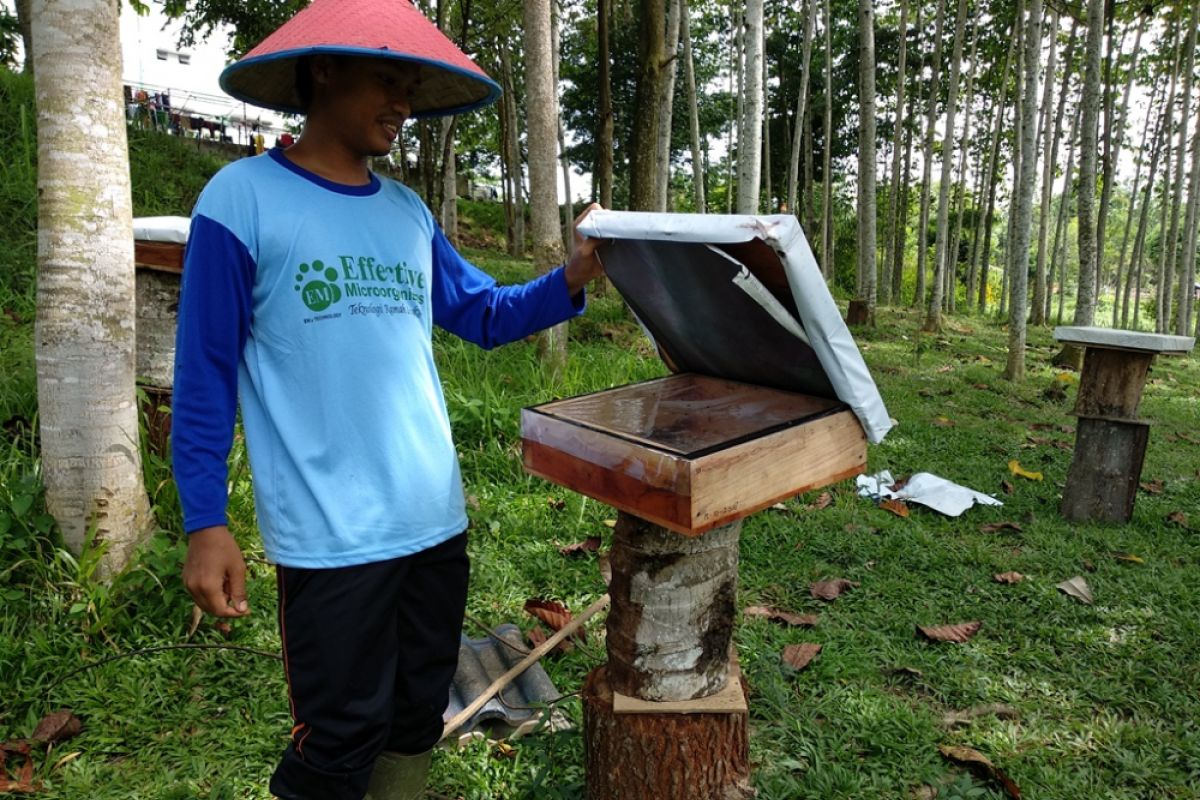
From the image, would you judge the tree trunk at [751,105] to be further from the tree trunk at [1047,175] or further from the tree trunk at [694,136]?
the tree trunk at [1047,175]

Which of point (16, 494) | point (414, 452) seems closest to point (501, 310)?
point (414, 452)

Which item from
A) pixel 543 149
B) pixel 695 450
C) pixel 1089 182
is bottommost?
pixel 695 450

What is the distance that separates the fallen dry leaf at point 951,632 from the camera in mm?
2740

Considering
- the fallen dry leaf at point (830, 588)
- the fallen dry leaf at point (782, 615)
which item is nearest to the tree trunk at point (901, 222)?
the fallen dry leaf at point (830, 588)

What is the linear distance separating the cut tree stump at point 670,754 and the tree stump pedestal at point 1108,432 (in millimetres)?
3180

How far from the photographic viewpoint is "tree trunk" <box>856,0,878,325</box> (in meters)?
9.55

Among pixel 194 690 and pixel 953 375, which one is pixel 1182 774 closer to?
pixel 194 690

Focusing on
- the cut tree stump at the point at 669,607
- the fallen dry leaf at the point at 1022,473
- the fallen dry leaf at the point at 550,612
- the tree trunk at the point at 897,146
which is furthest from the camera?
the tree trunk at the point at 897,146

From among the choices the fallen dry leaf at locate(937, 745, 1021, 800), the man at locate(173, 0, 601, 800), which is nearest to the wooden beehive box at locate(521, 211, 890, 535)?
the man at locate(173, 0, 601, 800)

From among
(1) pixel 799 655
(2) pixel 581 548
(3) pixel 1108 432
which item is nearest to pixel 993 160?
(3) pixel 1108 432

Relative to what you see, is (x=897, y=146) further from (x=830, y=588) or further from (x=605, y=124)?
(x=830, y=588)

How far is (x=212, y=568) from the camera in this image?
1302mm

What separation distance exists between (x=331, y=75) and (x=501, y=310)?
2.02 feet

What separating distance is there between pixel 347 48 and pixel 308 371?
0.58 m
